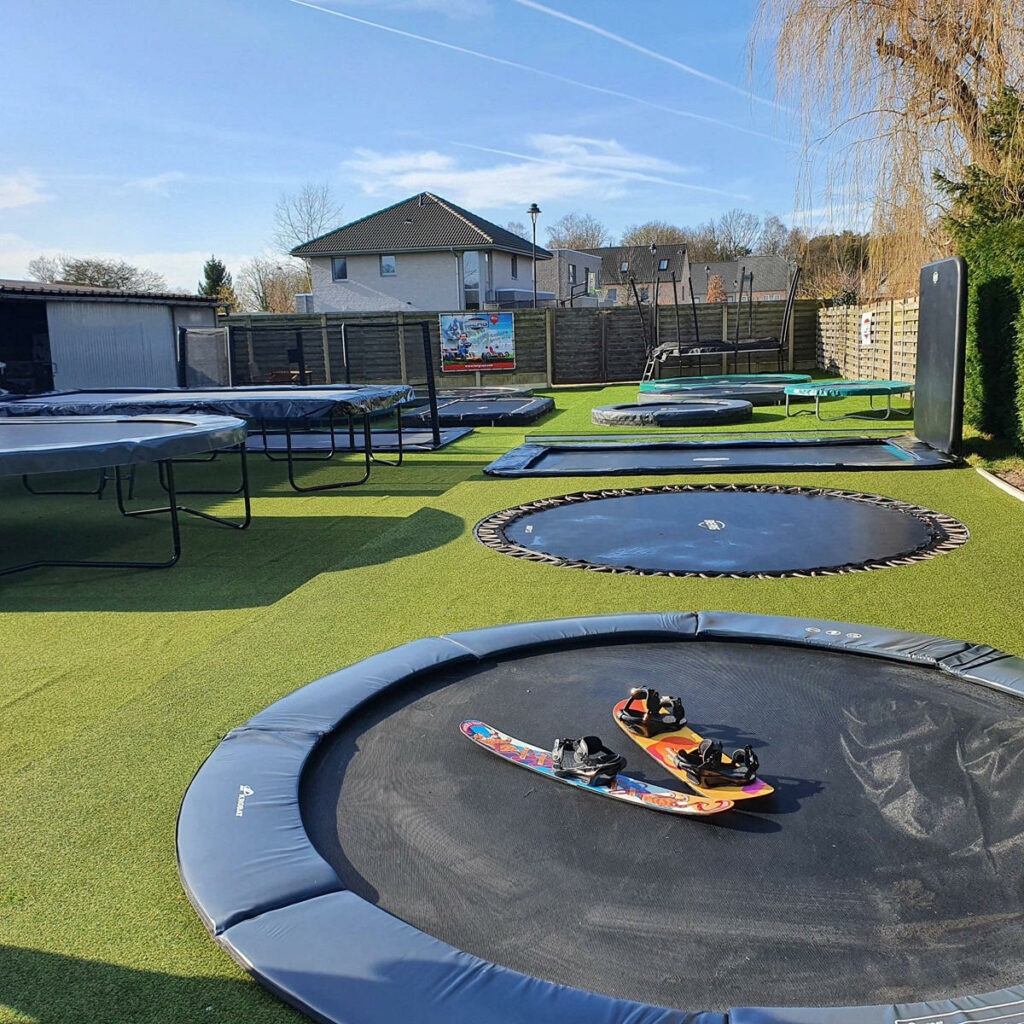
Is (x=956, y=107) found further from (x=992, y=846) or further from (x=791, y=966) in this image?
(x=791, y=966)

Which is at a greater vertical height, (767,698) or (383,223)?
(383,223)

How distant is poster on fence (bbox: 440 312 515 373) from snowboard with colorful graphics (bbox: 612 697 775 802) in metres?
13.2

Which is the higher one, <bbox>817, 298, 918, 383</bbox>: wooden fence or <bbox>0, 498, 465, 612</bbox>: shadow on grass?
<bbox>817, 298, 918, 383</bbox>: wooden fence

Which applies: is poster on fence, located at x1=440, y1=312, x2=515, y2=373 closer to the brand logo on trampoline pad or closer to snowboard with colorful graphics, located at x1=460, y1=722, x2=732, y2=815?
snowboard with colorful graphics, located at x1=460, y1=722, x2=732, y2=815

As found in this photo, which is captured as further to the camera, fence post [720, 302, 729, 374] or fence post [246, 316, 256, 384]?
fence post [720, 302, 729, 374]

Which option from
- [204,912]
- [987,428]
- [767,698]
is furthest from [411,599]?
[987,428]

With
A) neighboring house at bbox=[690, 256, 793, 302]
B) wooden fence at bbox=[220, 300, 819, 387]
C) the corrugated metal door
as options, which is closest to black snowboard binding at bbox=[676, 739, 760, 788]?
the corrugated metal door

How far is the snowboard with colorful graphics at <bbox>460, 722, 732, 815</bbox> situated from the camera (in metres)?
1.76

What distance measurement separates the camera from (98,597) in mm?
3635

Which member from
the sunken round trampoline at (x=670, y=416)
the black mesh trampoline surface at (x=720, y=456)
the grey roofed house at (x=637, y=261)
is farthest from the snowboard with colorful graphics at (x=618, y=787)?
the grey roofed house at (x=637, y=261)

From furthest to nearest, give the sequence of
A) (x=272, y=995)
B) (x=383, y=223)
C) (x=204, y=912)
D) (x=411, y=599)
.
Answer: (x=383, y=223) < (x=411, y=599) < (x=204, y=912) < (x=272, y=995)

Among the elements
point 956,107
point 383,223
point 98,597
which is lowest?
point 98,597

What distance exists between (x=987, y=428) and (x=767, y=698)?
16.1 ft

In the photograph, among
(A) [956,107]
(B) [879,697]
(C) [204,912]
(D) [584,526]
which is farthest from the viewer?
(A) [956,107]
